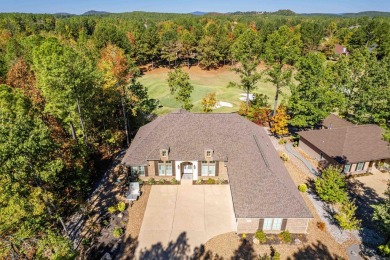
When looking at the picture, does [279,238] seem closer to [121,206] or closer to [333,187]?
[333,187]

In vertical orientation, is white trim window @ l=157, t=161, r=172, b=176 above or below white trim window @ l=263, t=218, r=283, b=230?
above

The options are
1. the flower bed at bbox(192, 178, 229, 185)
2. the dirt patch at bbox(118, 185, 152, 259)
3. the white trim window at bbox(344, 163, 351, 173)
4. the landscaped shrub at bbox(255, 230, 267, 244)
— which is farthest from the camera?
the white trim window at bbox(344, 163, 351, 173)

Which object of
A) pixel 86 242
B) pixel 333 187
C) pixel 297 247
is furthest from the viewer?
pixel 333 187

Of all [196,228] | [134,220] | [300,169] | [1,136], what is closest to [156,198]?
[134,220]

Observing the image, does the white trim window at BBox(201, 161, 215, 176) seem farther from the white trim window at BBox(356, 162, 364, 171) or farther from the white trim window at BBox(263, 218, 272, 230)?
the white trim window at BBox(356, 162, 364, 171)

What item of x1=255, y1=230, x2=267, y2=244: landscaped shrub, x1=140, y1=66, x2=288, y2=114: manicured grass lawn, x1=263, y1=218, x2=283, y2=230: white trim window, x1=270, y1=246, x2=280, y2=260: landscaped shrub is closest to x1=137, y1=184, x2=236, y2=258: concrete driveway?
x1=255, y1=230, x2=267, y2=244: landscaped shrub

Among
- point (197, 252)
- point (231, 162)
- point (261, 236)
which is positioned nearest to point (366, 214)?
point (261, 236)

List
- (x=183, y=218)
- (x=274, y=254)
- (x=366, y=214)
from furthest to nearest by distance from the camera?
(x=366, y=214), (x=183, y=218), (x=274, y=254)
